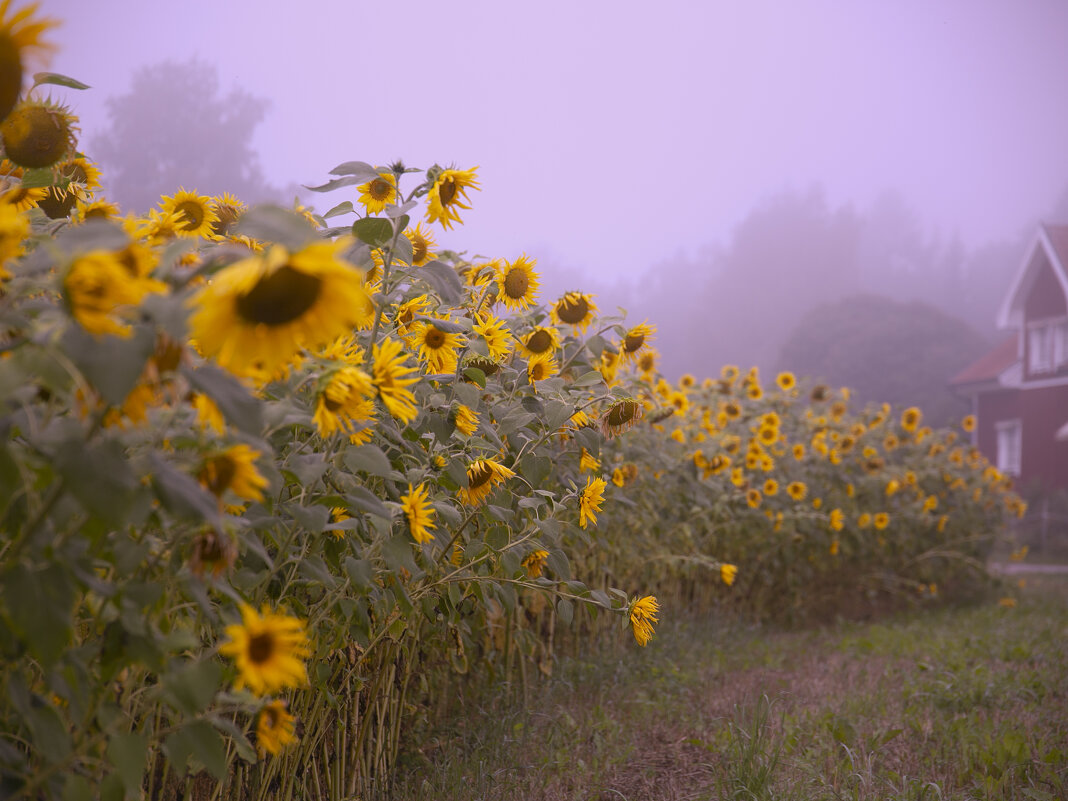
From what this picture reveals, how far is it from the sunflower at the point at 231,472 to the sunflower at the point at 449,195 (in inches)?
33.3

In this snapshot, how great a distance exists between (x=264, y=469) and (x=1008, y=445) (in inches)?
928

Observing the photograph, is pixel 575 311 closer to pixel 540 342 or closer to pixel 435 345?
pixel 540 342

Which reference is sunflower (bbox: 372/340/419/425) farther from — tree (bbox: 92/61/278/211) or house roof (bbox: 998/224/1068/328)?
tree (bbox: 92/61/278/211)

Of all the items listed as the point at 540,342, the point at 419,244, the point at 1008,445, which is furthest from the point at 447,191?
the point at 1008,445

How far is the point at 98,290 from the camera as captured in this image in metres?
0.73

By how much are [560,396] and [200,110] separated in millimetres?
36165

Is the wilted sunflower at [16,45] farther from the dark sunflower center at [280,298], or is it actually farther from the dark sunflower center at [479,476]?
the dark sunflower center at [479,476]

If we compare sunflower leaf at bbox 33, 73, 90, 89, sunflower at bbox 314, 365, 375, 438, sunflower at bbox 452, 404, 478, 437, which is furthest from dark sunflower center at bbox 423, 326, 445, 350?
sunflower leaf at bbox 33, 73, 90, 89

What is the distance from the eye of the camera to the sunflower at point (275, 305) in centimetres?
76

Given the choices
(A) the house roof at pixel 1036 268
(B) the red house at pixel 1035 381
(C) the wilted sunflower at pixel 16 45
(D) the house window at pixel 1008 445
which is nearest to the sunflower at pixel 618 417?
(C) the wilted sunflower at pixel 16 45

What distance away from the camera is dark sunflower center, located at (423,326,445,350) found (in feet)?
5.31

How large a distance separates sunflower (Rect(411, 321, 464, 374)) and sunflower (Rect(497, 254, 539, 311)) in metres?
0.51

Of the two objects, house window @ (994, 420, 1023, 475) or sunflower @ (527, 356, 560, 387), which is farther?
house window @ (994, 420, 1023, 475)

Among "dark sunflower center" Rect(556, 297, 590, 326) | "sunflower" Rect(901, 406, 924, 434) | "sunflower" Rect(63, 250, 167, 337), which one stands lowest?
"sunflower" Rect(63, 250, 167, 337)
